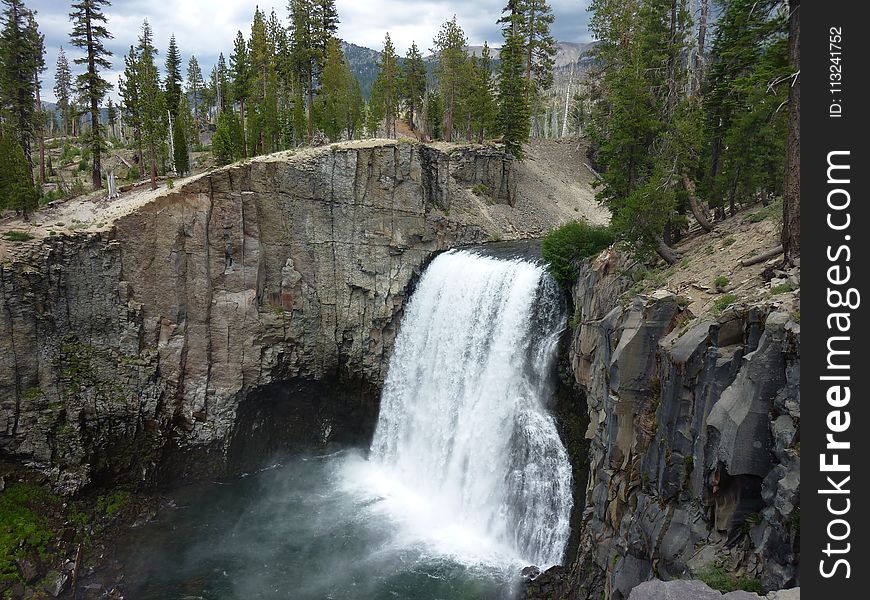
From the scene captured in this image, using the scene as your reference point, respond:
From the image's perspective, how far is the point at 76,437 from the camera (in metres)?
23.7

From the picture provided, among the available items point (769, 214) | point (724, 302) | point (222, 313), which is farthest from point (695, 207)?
point (222, 313)

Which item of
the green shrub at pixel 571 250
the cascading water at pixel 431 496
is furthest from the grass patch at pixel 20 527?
the green shrub at pixel 571 250

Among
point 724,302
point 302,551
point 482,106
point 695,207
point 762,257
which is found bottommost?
point 302,551

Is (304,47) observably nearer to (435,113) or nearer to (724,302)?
(435,113)

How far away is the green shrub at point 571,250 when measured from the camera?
20.8 m

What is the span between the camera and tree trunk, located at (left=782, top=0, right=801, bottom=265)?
1166 centimetres

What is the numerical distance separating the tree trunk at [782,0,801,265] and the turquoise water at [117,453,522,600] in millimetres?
14008

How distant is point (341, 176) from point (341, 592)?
67.8 ft

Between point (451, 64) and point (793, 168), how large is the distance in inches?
1400

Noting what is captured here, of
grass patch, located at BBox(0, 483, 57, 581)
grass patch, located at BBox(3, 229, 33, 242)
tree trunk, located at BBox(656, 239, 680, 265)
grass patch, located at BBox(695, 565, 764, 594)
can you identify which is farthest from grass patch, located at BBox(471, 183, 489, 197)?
grass patch, located at BBox(695, 565, 764, 594)

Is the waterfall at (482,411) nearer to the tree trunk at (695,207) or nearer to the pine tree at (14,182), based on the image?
the tree trunk at (695,207)

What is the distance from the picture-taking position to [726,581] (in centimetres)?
927

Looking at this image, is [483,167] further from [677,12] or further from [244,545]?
[244,545]

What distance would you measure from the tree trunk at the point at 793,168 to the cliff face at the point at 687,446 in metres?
2.41
